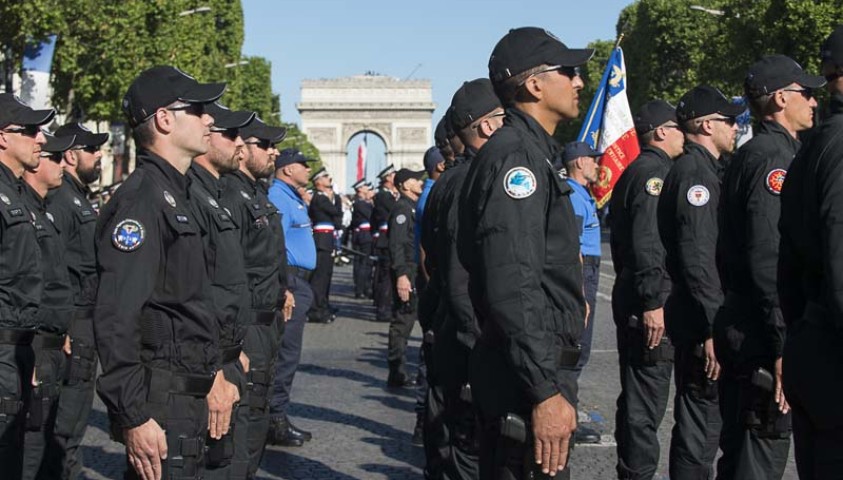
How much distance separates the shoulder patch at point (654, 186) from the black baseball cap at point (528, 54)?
111 inches

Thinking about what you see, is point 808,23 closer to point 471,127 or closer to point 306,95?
point 471,127

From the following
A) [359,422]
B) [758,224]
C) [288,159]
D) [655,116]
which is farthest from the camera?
[359,422]

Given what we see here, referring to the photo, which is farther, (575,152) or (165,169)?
(575,152)

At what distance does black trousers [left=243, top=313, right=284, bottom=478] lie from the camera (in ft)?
23.3

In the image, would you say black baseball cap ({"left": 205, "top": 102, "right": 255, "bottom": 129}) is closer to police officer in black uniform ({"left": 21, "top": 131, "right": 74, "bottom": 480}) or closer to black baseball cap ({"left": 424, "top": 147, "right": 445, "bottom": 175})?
police officer in black uniform ({"left": 21, "top": 131, "right": 74, "bottom": 480})

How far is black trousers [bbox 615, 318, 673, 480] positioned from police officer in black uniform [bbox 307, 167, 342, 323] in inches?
445

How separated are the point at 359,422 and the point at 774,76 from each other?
5073mm

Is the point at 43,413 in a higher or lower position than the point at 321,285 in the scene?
lower

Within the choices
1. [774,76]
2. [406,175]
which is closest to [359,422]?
[406,175]

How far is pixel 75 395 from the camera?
7.05 metres

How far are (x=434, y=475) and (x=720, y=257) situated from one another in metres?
2.04

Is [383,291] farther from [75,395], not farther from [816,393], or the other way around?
[816,393]

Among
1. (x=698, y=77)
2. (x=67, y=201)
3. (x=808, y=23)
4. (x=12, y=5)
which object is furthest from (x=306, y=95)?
(x=67, y=201)

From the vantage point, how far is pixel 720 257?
5.80 metres
